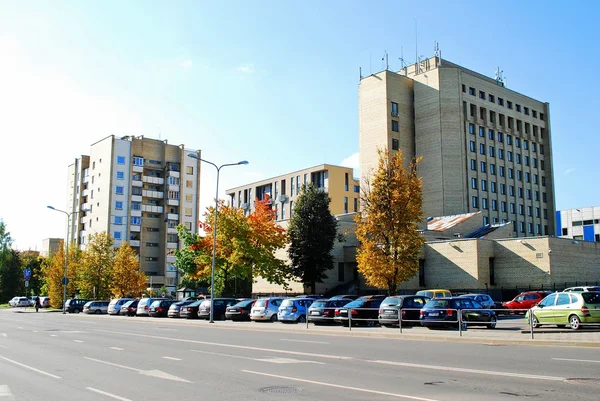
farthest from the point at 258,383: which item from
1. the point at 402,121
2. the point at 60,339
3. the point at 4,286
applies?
the point at 4,286

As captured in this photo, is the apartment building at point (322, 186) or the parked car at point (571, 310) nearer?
the parked car at point (571, 310)

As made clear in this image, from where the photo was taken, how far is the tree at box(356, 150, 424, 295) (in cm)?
3912

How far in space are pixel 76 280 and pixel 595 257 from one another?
58900 mm

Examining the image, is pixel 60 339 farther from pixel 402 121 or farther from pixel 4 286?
pixel 4 286

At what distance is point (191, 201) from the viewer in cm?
10894

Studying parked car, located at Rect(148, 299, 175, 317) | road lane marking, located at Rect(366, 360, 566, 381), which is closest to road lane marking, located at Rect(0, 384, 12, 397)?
road lane marking, located at Rect(366, 360, 566, 381)

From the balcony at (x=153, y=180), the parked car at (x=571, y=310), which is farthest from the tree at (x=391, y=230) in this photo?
the balcony at (x=153, y=180)

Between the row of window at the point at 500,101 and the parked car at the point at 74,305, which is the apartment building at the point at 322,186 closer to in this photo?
the row of window at the point at 500,101

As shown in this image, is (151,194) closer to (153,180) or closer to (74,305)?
(153,180)

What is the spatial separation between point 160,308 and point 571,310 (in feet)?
107

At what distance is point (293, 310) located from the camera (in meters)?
33.7

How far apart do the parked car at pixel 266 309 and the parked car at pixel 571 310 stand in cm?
1643

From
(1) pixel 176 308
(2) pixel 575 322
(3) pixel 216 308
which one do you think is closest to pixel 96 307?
(1) pixel 176 308

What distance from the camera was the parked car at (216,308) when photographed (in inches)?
1586
